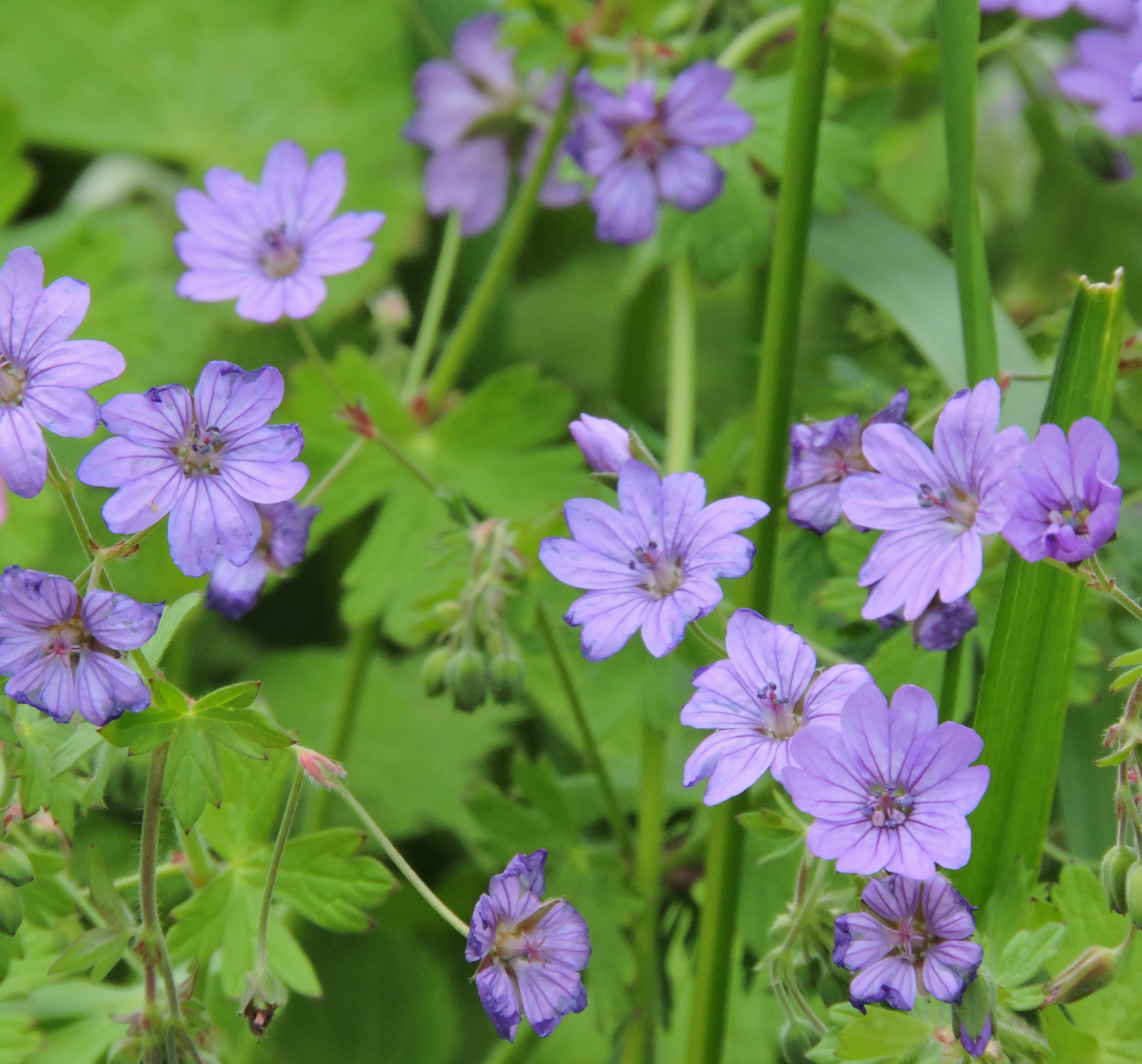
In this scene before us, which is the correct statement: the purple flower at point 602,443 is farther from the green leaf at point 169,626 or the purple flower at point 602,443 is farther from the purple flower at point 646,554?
the green leaf at point 169,626

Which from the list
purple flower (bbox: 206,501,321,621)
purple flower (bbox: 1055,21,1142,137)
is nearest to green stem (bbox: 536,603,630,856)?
purple flower (bbox: 206,501,321,621)

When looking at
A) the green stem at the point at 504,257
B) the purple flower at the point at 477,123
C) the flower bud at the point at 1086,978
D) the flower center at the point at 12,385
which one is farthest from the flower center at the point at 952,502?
the purple flower at the point at 477,123

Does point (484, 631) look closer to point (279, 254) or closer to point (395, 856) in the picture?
point (395, 856)

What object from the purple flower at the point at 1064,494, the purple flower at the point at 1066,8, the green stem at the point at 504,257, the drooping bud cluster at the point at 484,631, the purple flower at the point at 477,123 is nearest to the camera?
the purple flower at the point at 1064,494

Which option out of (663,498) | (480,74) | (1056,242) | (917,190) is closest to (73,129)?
(480,74)

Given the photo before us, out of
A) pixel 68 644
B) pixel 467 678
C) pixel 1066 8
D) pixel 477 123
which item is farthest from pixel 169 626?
pixel 1066 8

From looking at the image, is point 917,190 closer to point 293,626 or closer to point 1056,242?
point 1056,242
